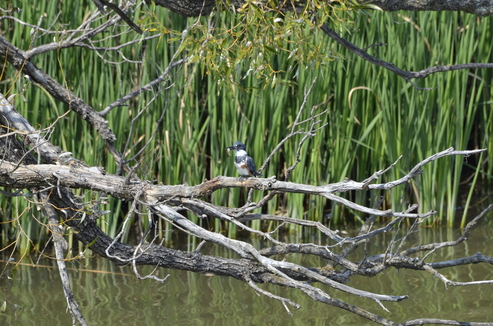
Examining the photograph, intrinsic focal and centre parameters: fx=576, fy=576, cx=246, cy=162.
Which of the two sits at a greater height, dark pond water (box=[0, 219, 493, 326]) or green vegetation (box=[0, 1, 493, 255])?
green vegetation (box=[0, 1, 493, 255])

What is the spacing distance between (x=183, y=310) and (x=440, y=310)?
1.74 meters

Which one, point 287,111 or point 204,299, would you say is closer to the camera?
point 204,299

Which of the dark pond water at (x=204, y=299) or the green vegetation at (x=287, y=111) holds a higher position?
the green vegetation at (x=287, y=111)

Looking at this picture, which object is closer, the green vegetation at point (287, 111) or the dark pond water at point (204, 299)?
the dark pond water at point (204, 299)

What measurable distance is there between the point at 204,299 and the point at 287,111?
188cm

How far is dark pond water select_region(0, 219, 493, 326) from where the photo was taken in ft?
12.6

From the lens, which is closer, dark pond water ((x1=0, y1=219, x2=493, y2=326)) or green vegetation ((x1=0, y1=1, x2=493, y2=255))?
dark pond water ((x1=0, y1=219, x2=493, y2=326))

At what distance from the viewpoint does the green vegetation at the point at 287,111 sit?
4797 millimetres

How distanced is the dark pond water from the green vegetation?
1.73 ft

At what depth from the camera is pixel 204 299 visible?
164 inches

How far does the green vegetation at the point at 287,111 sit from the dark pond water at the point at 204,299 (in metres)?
0.53

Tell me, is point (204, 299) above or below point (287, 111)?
below

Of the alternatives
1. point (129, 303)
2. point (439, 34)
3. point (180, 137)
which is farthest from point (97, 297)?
point (439, 34)

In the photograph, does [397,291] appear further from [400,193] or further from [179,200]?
[179,200]
